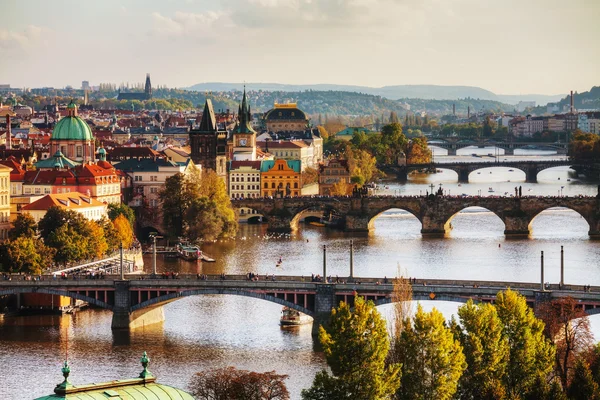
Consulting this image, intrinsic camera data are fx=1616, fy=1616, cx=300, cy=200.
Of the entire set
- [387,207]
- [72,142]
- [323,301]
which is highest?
[72,142]

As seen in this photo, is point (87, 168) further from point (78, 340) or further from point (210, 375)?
point (210, 375)

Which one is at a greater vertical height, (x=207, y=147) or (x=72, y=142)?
(x=72, y=142)

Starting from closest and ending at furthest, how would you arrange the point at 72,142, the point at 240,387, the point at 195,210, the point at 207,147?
1. the point at 240,387
2. the point at 195,210
3. the point at 72,142
4. the point at 207,147

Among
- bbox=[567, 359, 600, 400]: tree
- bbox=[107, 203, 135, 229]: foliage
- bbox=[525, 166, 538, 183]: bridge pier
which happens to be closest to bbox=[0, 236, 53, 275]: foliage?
bbox=[107, 203, 135, 229]: foliage

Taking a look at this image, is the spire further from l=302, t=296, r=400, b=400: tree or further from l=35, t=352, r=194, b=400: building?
l=35, t=352, r=194, b=400: building

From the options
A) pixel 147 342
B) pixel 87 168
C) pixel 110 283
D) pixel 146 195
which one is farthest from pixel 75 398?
pixel 146 195

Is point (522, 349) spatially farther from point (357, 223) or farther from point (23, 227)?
point (357, 223)

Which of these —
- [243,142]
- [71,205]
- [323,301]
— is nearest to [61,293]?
[323,301]
